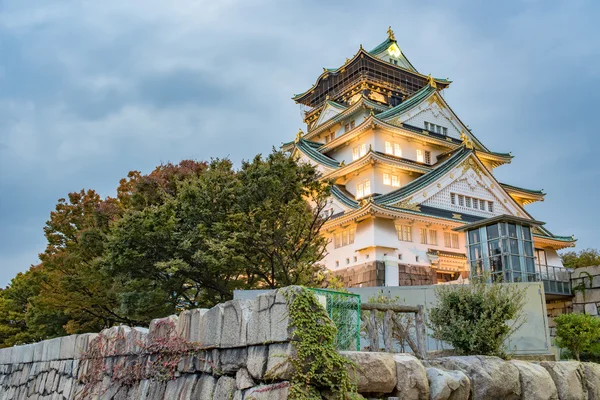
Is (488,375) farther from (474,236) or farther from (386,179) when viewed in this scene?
(386,179)

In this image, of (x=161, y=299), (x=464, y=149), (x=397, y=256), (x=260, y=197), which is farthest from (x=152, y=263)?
(x=464, y=149)

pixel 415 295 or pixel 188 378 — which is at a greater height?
pixel 415 295

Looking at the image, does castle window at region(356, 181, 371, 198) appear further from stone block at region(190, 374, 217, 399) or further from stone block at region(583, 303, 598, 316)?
stone block at region(190, 374, 217, 399)

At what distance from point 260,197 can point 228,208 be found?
4.22 feet

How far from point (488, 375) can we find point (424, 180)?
27627 mm

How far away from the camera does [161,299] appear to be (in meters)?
17.3

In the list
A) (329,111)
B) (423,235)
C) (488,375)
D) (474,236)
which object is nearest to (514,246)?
(474,236)

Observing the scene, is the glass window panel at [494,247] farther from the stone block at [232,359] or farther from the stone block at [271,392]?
the stone block at [271,392]

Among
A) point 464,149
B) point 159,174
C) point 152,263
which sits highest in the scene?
point 464,149

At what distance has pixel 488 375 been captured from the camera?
6.96 m

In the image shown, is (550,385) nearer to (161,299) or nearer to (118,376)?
(118,376)

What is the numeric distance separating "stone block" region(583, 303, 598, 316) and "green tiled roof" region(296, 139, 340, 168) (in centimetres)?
1864

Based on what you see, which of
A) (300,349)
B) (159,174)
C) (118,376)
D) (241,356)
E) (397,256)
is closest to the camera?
(300,349)

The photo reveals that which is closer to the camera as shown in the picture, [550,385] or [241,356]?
[241,356]
